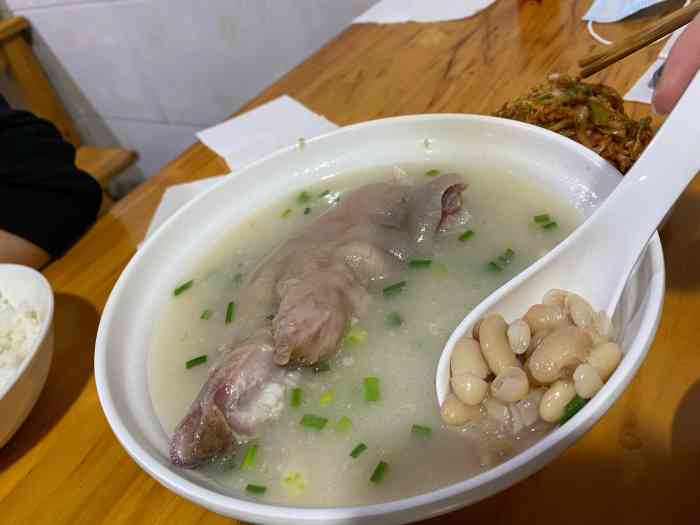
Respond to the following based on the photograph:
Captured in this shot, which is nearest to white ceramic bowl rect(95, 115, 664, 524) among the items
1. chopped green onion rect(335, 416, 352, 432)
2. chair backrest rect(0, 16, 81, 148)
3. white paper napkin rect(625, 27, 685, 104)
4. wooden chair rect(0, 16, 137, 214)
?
chopped green onion rect(335, 416, 352, 432)

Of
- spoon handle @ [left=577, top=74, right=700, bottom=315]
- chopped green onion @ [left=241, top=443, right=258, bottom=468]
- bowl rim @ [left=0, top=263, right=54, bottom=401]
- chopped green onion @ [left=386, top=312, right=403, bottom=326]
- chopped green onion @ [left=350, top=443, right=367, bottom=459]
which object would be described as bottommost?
chopped green onion @ [left=350, top=443, right=367, bottom=459]

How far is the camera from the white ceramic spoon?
0.66 metres

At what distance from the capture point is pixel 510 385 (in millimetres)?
588

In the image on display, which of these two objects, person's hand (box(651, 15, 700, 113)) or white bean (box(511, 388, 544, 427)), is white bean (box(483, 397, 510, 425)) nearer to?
white bean (box(511, 388, 544, 427))

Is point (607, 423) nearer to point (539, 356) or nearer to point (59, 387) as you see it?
point (539, 356)

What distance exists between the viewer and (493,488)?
0.52m

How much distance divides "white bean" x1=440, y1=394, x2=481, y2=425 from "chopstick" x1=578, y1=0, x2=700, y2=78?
56 centimetres

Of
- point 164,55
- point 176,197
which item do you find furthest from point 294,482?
→ point 164,55

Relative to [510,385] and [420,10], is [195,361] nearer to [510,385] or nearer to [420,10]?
[510,385]

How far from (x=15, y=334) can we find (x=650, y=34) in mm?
1255

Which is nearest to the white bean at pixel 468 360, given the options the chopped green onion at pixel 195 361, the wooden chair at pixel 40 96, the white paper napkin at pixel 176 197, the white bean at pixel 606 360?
the white bean at pixel 606 360

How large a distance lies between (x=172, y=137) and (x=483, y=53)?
2492 millimetres

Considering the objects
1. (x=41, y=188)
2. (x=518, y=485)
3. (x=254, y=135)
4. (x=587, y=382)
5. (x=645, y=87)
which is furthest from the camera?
(x=41, y=188)

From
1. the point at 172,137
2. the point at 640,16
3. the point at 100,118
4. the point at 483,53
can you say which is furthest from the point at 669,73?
the point at 100,118
